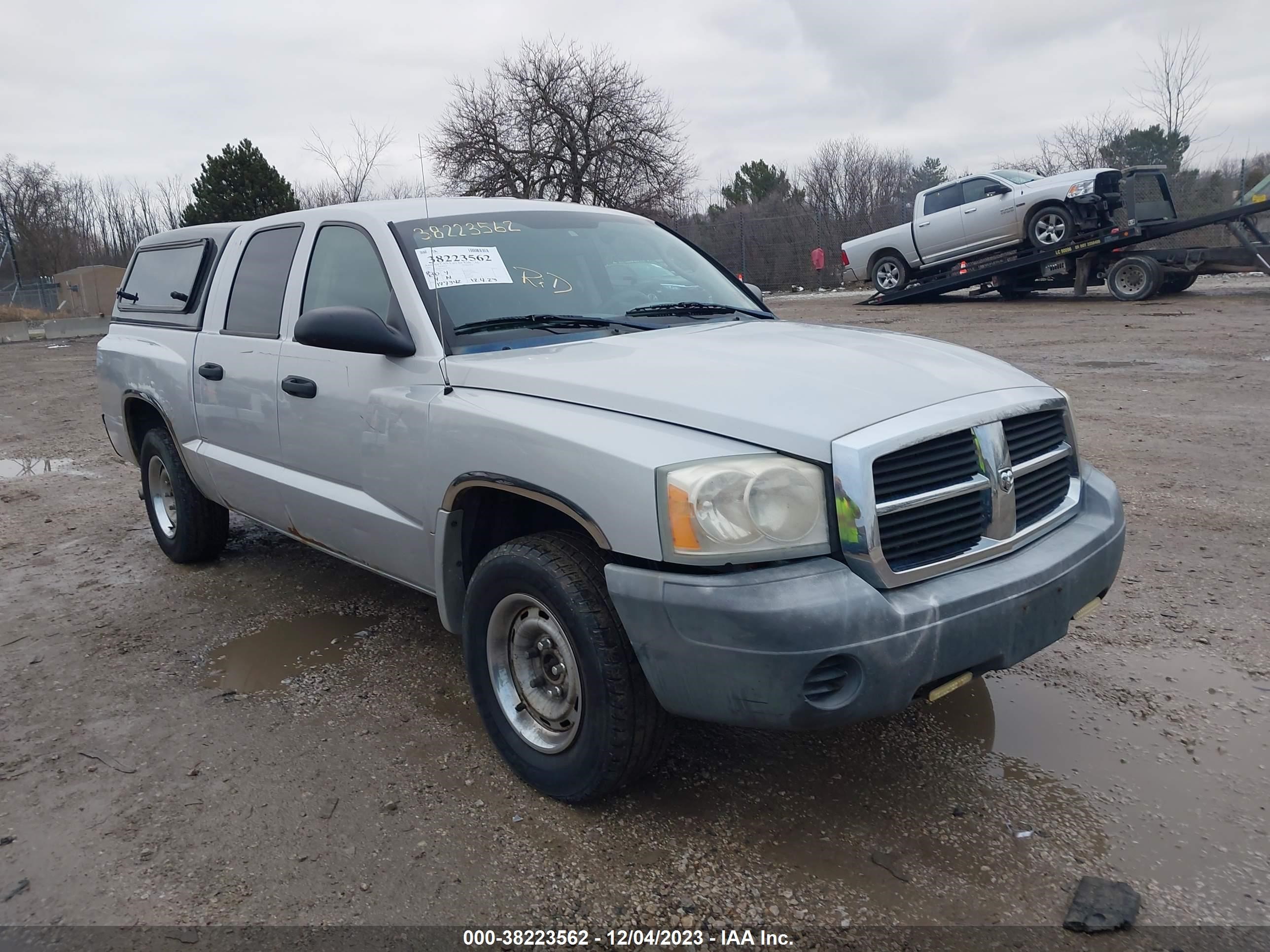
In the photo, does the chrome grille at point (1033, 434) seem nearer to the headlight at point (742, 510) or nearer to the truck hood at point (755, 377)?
the truck hood at point (755, 377)

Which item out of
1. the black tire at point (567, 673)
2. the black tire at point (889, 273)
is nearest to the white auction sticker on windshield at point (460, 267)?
the black tire at point (567, 673)

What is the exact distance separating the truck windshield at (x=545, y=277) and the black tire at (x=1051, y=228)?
1411 centimetres

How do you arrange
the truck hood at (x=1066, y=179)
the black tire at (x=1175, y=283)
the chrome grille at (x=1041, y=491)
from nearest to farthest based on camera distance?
the chrome grille at (x=1041, y=491) < the truck hood at (x=1066, y=179) < the black tire at (x=1175, y=283)

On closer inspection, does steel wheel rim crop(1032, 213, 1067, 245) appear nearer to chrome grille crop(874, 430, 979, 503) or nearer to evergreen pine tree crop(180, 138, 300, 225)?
chrome grille crop(874, 430, 979, 503)

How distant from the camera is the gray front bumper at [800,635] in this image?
2281 mm

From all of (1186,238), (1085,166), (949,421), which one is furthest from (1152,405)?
(1085,166)

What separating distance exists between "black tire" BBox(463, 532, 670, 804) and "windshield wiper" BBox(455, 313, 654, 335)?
87cm

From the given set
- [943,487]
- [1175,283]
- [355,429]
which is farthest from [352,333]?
[1175,283]

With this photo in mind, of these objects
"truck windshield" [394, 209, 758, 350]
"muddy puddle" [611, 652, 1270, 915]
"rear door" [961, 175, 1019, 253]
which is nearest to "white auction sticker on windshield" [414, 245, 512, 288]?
"truck windshield" [394, 209, 758, 350]

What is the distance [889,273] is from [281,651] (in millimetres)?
17218

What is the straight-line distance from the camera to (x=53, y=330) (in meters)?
28.0

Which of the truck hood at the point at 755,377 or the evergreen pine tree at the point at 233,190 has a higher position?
the evergreen pine tree at the point at 233,190

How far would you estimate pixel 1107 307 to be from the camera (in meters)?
15.8

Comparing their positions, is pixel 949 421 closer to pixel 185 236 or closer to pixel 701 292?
pixel 701 292
